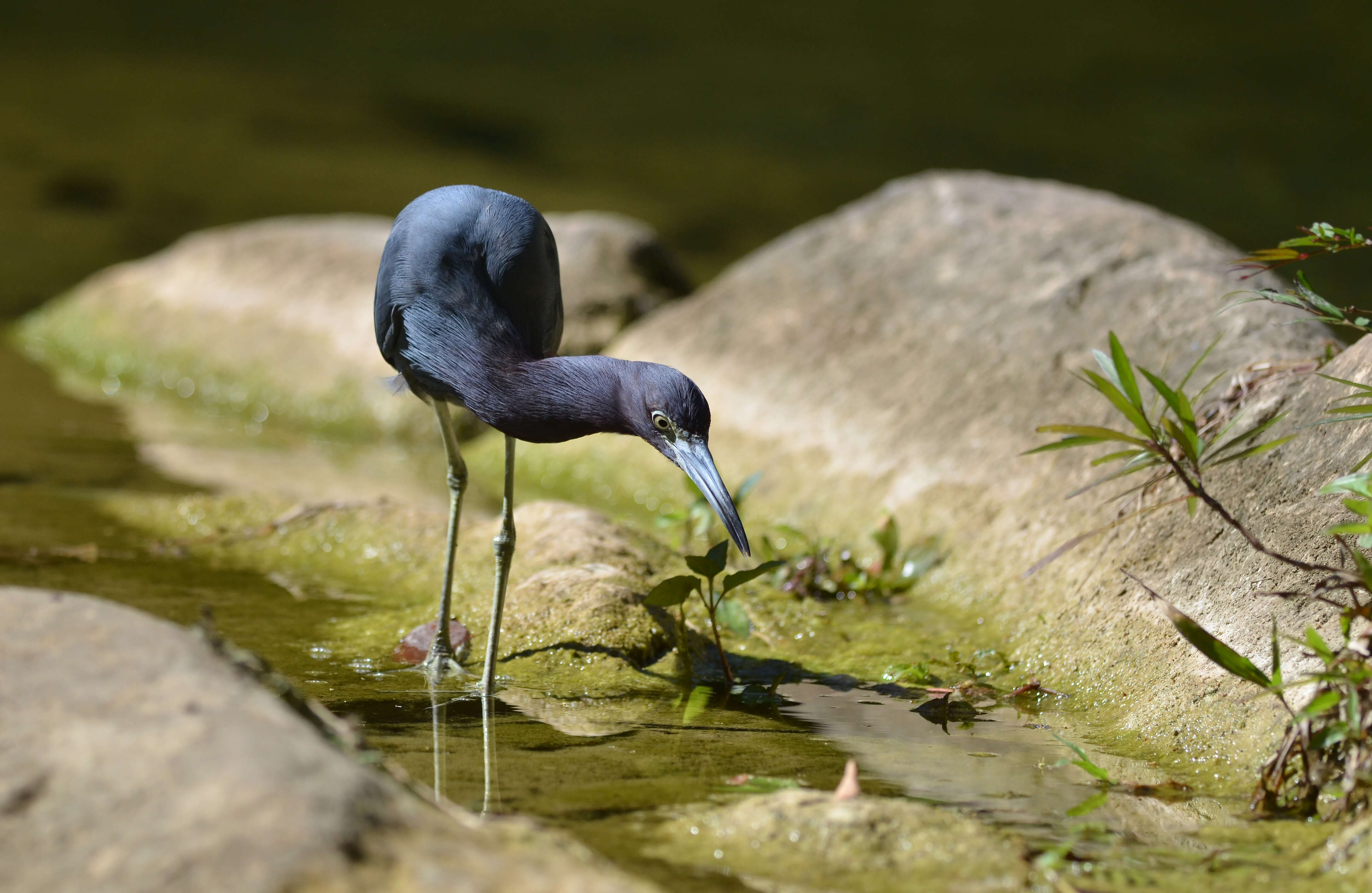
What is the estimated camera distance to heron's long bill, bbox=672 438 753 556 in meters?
2.77

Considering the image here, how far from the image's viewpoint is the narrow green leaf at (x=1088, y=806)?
2.31m

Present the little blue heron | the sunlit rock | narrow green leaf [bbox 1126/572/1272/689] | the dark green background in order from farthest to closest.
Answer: the dark green background, the sunlit rock, the little blue heron, narrow green leaf [bbox 1126/572/1272/689]

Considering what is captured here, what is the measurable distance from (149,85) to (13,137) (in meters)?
1.68

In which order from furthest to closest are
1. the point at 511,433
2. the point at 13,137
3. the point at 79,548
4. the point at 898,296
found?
the point at 13,137 < the point at 898,296 < the point at 79,548 < the point at 511,433

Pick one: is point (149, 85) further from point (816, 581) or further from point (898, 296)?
point (816, 581)

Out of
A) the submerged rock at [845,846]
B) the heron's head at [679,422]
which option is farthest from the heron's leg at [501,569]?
the submerged rock at [845,846]

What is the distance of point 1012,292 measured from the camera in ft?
16.3

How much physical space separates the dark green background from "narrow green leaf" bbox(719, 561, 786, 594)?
7.77 meters

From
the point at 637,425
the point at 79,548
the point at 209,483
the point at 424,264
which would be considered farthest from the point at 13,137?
the point at 637,425

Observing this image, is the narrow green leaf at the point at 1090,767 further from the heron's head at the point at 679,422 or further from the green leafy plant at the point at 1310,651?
the heron's head at the point at 679,422

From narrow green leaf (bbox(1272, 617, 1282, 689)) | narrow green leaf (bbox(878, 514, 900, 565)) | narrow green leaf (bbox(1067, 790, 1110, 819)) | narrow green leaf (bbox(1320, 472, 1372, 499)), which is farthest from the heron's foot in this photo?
narrow green leaf (bbox(1320, 472, 1372, 499))

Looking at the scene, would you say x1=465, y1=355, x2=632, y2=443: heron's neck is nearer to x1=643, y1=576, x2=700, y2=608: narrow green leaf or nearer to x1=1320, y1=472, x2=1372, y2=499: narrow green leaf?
x1=643, y1=576, x2=700, y2=608: narrow green leaf

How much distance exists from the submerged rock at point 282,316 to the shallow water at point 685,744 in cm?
276

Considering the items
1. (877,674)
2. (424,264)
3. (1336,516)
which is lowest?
(877,674)
